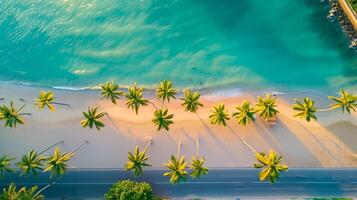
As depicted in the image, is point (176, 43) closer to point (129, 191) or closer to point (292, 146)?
point (292, 146)

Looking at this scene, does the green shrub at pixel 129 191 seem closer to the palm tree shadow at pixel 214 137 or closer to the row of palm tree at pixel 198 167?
the row of palm tree at pixel 198 167

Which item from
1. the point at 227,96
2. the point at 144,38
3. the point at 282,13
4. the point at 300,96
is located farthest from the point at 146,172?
the point at 282,13

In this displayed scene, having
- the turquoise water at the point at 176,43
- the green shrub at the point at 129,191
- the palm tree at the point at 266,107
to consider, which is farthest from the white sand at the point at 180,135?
the palm tree at the point at 266,107

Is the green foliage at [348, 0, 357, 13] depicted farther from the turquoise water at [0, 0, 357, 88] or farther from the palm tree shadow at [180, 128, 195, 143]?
the palm tree shadow at [180, 128, 195, 143]

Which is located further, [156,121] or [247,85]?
[247,85]

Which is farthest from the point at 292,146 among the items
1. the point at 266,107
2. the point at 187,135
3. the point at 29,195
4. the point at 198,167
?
the point at 29,195

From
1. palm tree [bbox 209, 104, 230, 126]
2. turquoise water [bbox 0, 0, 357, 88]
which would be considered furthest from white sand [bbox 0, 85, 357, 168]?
palm tree [bbox 209, 104, 230, 126]

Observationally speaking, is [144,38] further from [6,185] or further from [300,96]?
[6,185]
